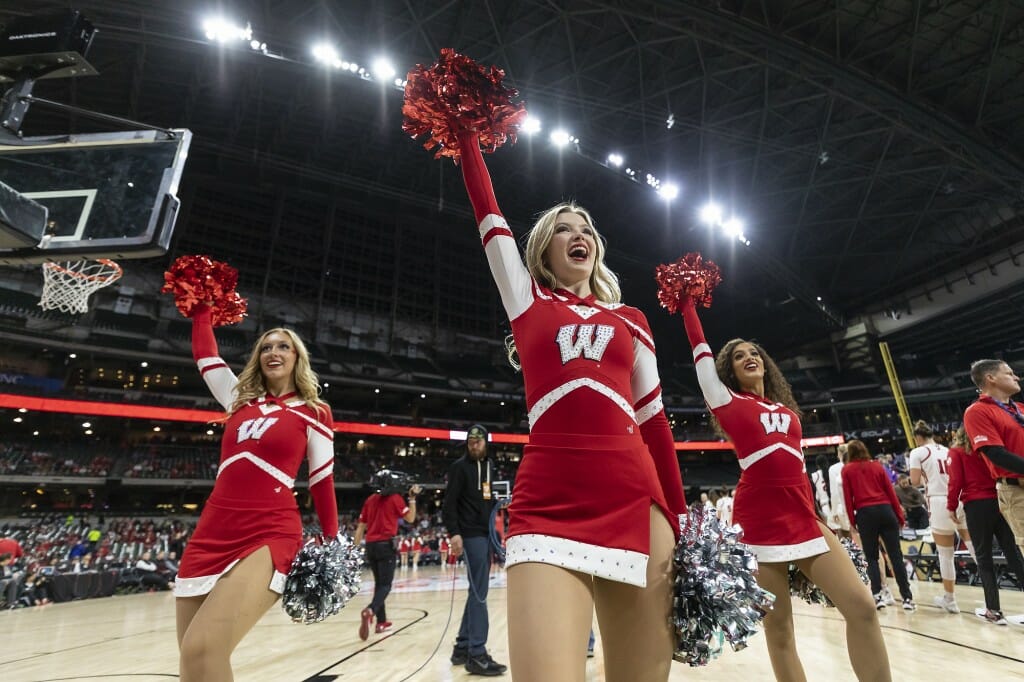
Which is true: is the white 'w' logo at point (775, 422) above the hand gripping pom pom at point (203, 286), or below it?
below

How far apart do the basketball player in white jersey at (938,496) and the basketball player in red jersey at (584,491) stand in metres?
6.26

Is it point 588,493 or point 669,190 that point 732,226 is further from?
point 588,493

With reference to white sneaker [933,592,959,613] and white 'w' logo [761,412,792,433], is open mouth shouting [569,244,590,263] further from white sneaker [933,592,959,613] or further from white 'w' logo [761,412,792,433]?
white sneaker [933,592,959,613]

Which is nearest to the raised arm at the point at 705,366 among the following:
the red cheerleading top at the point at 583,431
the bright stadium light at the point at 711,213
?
the red cheerleading top at the point at 583,431

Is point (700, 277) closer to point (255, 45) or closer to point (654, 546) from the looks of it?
point (654, 546)

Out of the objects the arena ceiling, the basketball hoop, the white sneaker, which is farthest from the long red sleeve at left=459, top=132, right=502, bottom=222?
the arena ceiling

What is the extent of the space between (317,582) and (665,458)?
190cm

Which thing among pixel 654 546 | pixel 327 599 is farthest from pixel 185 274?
pixel 654 546

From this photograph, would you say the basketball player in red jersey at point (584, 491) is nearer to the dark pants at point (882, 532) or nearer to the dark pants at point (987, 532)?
the dark pants at point (987, 532)

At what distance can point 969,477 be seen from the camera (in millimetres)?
5172

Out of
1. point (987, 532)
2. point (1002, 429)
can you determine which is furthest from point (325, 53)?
point (987, 532)

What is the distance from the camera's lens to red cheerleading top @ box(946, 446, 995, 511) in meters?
5.07

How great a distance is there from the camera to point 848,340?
32531 millimetres

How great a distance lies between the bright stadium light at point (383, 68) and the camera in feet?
51.9
